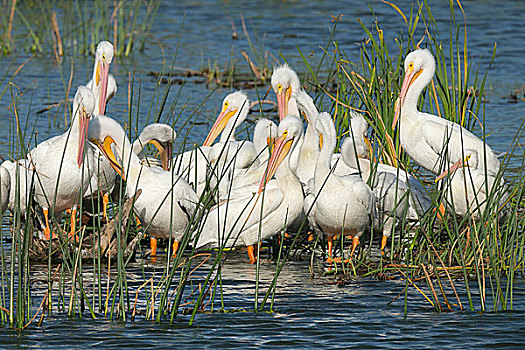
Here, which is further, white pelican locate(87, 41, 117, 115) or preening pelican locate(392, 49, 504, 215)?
white pelican locate(87, 41, 117, 115)

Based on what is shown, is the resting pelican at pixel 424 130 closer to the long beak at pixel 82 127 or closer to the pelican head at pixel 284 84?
the pelican head at pixel 284 84

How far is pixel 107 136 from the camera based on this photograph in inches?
259

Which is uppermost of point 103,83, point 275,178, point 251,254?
point 103,83

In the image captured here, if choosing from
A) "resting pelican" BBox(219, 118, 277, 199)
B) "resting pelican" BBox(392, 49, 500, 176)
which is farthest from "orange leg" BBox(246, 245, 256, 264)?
"resting pelican" BBox(392, 49, 500, 176)

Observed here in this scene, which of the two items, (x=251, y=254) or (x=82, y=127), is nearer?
(x=251, y=254)

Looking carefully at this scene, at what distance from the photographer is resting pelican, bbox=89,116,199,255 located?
625 cm

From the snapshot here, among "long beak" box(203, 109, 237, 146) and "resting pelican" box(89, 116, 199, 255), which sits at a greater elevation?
"long beak" box(203, 109, 237, 146)

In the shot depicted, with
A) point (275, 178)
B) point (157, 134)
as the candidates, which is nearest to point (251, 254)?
point (275, 178)

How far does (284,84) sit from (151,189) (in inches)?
79.1

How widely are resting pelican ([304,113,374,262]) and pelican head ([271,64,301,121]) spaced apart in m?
1.60

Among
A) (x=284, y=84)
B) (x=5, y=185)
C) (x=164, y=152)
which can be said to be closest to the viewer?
(x=5, y=185)

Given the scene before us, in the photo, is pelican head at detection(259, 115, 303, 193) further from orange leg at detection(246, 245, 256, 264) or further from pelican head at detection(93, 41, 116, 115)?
pelican head at detection(93, 41, 116, 115)

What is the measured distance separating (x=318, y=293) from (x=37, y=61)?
30.2 ft

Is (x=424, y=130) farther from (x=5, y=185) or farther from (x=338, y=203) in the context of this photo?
(x=5, y=185)
